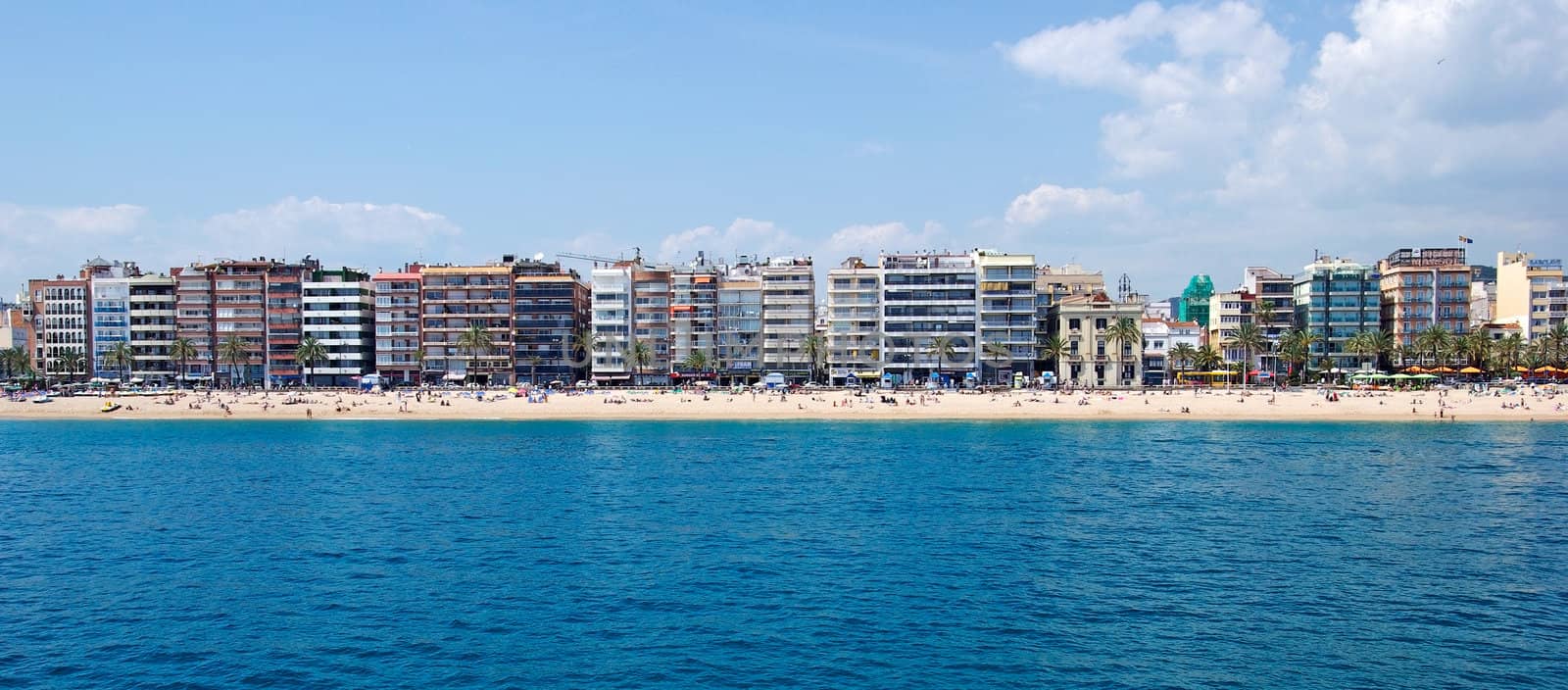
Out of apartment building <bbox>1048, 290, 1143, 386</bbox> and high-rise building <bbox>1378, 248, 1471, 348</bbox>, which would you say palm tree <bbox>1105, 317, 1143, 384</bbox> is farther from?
high-rise building <bbox>1378, 248, 1471, 348</bbox>

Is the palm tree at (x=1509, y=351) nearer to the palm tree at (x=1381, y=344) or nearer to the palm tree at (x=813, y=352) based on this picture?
the palm tree at (x=1381, y=344)

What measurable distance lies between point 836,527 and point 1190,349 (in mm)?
99570

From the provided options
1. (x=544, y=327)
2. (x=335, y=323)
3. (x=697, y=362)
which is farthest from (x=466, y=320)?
(x=697, y=362)

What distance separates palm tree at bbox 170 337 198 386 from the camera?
126m

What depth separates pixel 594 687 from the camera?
77.9ft

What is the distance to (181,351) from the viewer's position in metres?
126

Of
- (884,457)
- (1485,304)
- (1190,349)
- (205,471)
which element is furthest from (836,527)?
(1485,304)

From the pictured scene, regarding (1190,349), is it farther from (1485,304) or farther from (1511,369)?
(1485,304)

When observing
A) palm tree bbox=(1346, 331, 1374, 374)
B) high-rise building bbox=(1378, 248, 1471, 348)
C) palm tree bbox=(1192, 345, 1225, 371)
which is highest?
high-rise building bbox=(1378, 248, 1471, 348)

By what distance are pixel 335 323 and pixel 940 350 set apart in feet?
239

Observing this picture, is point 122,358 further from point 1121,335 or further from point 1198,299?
point 1198,299

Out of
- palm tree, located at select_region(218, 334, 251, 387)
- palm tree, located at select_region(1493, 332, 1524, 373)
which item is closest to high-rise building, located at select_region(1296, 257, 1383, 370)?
palm tree, located at select_region(1493, 332, 1524, 373)

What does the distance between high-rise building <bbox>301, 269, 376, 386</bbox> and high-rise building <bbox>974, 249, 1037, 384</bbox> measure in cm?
7493

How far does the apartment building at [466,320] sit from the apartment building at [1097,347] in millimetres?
65625
